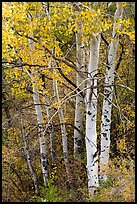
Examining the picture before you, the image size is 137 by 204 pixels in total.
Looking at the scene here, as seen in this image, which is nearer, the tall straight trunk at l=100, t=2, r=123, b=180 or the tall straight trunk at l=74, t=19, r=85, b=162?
the tall straight trunk at l=100, t=2, r=123, b=180

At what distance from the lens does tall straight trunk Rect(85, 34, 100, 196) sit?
23.4ft

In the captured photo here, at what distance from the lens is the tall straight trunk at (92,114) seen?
23.4 ft

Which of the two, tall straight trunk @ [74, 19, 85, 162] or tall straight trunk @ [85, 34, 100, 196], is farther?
tall straight trunk @ [74, 19, 85, 162]

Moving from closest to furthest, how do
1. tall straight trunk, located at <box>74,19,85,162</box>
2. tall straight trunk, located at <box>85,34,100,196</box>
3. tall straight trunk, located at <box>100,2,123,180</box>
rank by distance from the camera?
tall straight trunk, located at <box>85,34,100,196</box>
tall straight trunk, located at <box>100,2,123,180</box>
tall straight trunk, located at <box>74,19,85,162</box>

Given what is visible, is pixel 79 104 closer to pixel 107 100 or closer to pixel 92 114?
pixel 107 100

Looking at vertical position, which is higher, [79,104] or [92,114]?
[79,104]

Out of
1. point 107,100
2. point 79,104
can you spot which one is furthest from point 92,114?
point 79,104

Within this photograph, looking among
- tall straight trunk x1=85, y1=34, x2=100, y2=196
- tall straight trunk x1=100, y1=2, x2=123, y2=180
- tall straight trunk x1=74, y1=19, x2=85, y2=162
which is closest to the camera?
tall straight trunk x1=85, y1=34, x2=100, y2=196

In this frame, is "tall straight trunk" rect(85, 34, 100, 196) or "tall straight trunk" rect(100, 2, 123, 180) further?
"tall straight trunk" rect(100, 2, 123, 180)

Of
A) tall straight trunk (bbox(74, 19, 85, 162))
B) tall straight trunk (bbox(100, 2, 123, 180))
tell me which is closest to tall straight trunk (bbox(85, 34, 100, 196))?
tall straight trunk (bbox(100, 2, 123, 180))

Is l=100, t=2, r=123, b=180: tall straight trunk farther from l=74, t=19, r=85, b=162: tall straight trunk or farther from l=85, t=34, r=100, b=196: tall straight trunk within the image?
l=74, t=19, r=85, b=162: tall straight trunk

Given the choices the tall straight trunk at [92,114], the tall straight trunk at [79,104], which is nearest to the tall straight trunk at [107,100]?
the tall straight trunk at [92,114]

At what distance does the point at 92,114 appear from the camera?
7.56 m

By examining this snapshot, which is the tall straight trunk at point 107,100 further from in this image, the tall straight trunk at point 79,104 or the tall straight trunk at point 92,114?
the tall straight trunk at point 79,104
